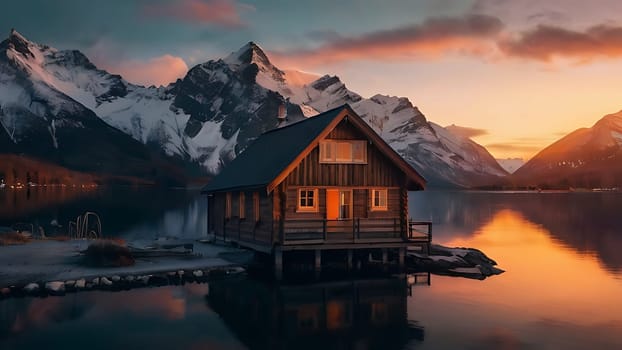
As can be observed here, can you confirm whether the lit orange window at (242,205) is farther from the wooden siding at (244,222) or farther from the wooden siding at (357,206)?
the wooden siding at (357,206)

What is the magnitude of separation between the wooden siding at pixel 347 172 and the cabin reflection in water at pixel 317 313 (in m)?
5.94

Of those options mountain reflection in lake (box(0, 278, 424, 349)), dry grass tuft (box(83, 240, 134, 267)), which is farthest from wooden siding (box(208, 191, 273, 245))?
dry grass tuft (box(83, 240, 134, 267))

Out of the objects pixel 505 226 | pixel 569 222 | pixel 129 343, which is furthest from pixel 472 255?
pixel 569 222

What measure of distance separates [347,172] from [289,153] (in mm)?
3629

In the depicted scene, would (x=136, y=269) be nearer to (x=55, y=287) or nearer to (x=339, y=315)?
(x=55, y=287)

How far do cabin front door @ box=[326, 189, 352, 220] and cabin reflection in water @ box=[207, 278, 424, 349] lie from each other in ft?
14.9

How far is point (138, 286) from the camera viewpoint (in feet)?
112

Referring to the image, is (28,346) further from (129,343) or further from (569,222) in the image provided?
(569,222)

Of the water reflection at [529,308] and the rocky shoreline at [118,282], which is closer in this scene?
the water reflection at [529,308]

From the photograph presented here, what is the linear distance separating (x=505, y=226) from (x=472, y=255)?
47.3 m

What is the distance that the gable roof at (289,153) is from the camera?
38.0m

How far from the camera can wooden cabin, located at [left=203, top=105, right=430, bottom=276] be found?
3831 cm

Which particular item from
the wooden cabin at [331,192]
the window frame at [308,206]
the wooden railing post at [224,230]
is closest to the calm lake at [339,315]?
the wooden cabin at [331,192]

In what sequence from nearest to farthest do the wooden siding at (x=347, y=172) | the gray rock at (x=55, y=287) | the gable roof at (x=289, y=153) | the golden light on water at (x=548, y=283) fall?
the gray rock at (x=55, y=287)
the golden light on water at (x=548, y=283)
the gable roof at (x=289, y=153)
the wooden siding at (x=347, y=172)
